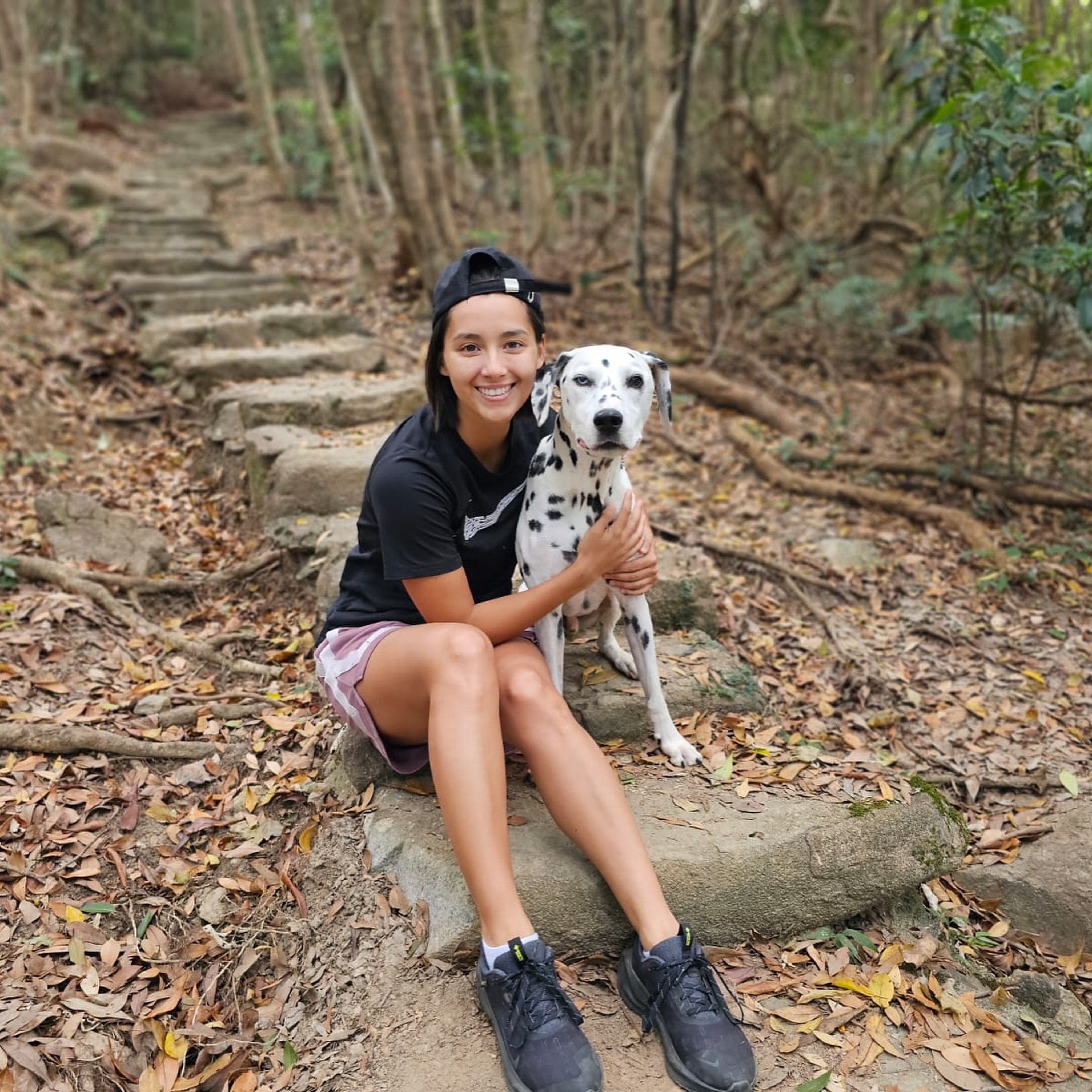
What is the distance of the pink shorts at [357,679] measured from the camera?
9.08 ft

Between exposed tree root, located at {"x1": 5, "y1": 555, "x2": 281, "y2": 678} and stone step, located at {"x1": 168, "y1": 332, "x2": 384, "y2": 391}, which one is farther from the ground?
stone step, located at {"x1": 168, "y1": 332, "x2": 384, "y2": 391}

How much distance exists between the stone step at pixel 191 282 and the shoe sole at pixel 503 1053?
24.6 feet

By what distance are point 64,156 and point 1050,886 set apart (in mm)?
15353

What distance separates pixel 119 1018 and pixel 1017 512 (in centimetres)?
558

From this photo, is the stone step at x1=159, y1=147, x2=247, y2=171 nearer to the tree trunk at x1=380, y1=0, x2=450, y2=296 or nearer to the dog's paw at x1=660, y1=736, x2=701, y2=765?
the tree trunk at x1=380, y1=0, x2=450, y2=296

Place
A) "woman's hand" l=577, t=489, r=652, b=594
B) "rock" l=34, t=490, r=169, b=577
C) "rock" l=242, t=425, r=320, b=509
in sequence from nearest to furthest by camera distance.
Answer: "woman's hand" l=577, t=489, r=652, b=594, "rock" l=34, t=490, r=169, b=577, "rock" l=242, t=425, r=320, b=509

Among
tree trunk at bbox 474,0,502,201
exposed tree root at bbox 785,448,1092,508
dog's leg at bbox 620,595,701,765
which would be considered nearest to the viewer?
dog's leg at bbox 620,595,701,765

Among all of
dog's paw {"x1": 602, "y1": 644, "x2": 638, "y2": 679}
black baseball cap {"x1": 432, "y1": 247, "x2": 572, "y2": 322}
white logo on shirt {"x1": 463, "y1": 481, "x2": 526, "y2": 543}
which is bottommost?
dog's paw {"x1": 602, "y1": 644, "x2": 638, "y2": 679}

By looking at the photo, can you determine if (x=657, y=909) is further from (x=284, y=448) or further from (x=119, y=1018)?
(x=284, y=448)

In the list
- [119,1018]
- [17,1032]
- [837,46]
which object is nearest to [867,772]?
[119,1018]

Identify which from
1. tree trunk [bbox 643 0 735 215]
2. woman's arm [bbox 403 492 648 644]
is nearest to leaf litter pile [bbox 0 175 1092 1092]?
woman's arm [bbox 403 492 648 644]

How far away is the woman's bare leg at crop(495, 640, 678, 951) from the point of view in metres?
2.48

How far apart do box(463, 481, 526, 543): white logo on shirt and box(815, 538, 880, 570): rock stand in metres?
2.88

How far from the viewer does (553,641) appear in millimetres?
3004
